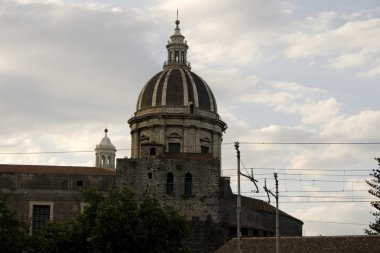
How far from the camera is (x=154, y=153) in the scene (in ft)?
210

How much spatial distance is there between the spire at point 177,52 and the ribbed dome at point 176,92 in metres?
1.75

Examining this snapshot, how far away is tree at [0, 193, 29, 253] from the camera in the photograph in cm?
4391

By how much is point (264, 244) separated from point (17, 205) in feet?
62.7

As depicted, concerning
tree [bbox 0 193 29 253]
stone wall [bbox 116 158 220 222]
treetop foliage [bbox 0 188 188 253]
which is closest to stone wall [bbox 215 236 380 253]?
stone wall [bbox 116 158 220 222]

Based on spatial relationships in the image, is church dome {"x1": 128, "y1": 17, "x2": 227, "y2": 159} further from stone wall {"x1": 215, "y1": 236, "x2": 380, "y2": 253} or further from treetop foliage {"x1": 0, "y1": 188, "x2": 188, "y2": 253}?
treetop foliage {"x1": 0, "y1": 188, "x2": 188, "y2": 253}

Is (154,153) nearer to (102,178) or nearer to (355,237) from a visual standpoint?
(102,178)

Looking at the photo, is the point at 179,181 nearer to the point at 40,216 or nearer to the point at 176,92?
the point at 40,216

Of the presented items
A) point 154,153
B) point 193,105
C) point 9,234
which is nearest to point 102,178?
point 154,153

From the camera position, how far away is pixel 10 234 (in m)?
44.6

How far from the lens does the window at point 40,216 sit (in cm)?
6031

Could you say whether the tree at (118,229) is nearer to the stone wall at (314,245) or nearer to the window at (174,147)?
the stone wall at (314,245)

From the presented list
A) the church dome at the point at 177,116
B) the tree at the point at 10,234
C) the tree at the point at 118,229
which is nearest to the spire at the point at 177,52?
the church dome at the point at 177,116

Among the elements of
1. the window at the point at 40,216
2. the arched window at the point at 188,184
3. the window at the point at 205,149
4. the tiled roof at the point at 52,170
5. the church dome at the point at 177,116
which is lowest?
the window at the point at 40,216

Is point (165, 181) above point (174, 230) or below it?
above
